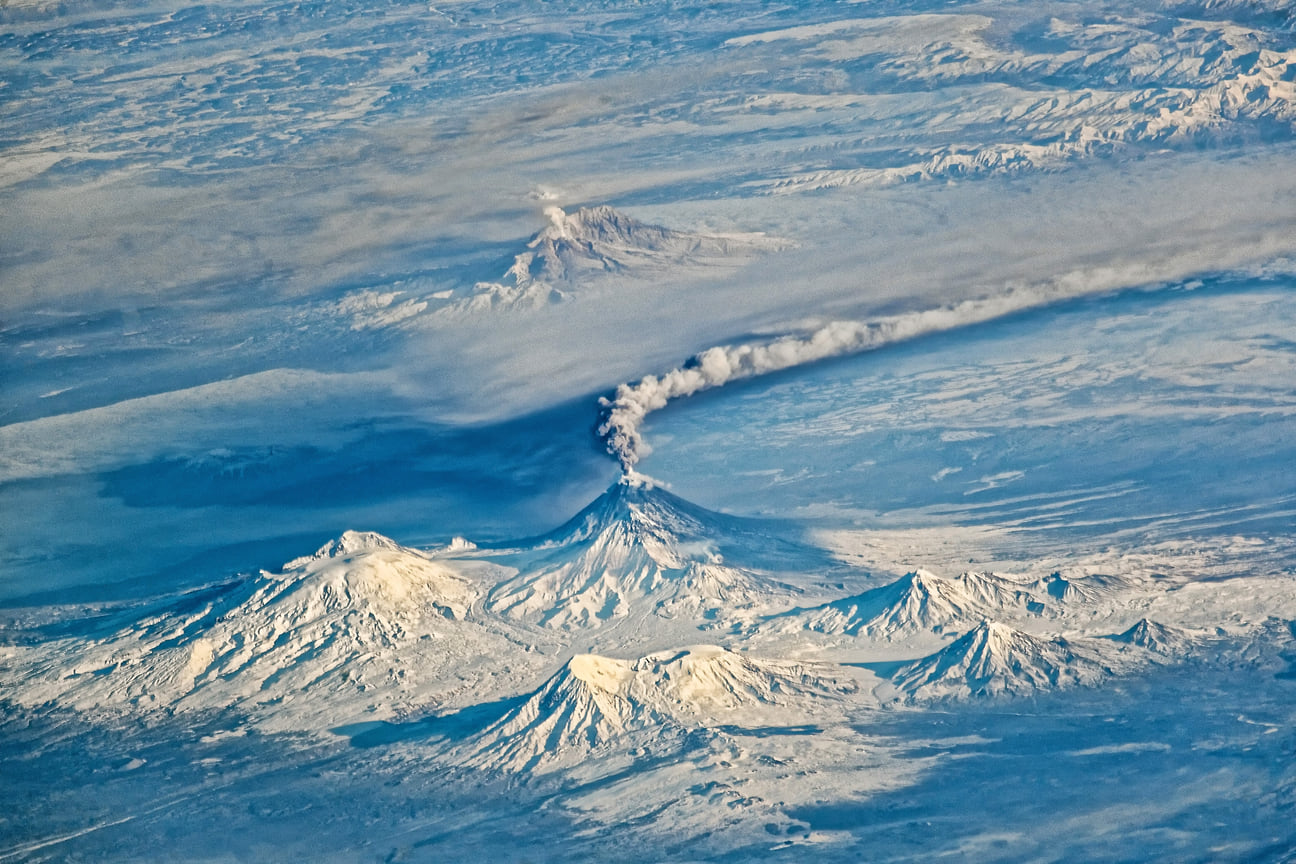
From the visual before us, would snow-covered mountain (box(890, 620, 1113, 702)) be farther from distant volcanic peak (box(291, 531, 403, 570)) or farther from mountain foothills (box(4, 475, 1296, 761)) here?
distant volcanic peak (box(291, 531, 403, 570))

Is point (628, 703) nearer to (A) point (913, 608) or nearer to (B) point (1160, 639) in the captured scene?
(A) point (913, 608)

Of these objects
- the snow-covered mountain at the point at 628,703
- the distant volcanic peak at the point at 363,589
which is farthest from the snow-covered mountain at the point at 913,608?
the distant volcanic peak at the point at 363,589

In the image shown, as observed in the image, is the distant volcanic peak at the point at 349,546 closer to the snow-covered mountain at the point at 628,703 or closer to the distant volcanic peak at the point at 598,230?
the snow-covered mountain at the point at 628,703

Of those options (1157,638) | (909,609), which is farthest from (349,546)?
(1157,638)

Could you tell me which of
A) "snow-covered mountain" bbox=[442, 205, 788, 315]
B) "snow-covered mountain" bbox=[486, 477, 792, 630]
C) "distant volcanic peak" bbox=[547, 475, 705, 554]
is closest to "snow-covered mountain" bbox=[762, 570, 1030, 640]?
"snow-covered mountain" bbox=[486, 477, 792, 630]

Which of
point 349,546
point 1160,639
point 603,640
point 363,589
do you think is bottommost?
point 1160,639
